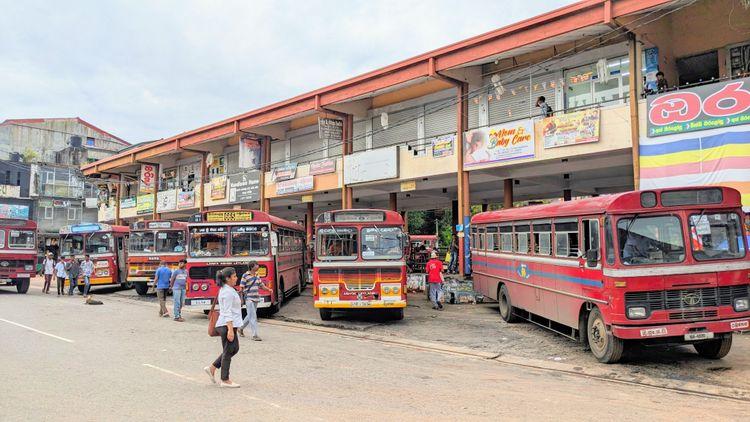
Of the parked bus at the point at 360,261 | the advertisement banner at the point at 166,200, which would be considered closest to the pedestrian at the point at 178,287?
the parked bus at the point at 360,261

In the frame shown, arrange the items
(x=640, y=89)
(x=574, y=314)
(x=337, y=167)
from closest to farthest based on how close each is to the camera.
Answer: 1. (x=574, y=314)
2. (x=640, y=89)
3. (x=337, y=167)

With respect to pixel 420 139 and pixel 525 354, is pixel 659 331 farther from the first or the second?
pixel 420 139

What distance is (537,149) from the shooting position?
17.3m

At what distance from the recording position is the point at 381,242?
13359mm

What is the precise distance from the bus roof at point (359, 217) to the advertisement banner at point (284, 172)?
1372 cm

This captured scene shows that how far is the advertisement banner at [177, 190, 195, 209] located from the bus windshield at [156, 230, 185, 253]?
13.2m

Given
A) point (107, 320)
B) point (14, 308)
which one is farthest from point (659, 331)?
point (14, 308)

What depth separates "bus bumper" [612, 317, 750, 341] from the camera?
7992 millimetres

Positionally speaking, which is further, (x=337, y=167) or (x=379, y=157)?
(x=337, y=167)

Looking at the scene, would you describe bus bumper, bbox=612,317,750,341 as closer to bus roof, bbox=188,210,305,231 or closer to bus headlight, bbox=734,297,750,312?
bus headlight, bbox=734,297,750,312

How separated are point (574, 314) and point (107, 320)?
11.5 m

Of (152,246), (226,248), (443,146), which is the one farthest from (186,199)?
(226,248)

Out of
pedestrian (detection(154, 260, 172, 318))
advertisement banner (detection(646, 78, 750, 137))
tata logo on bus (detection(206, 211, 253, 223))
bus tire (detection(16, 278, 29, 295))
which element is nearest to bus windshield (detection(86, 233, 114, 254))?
bus tire (detection(16, 278, 29, 295))

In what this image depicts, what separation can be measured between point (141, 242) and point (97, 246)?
2.95 metres
